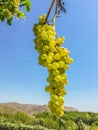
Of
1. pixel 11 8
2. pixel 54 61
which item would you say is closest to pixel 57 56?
pixel 54 61

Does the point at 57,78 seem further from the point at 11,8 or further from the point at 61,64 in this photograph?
the point at 11,8

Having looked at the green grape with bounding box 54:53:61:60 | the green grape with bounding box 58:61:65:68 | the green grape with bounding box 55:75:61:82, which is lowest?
the green grape with bounding box 55:75:61:82

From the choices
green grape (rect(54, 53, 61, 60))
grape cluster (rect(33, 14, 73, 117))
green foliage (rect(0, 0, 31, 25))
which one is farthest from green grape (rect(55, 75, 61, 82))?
green foliage (rect(0, 0, 31, 25))

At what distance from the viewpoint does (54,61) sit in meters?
2.12

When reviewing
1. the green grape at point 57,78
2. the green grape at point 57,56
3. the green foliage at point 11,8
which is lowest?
the green grape at point 57,78

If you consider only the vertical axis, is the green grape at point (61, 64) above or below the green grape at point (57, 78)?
above

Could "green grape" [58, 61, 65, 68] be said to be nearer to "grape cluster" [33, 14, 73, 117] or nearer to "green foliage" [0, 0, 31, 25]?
"grape cluster" [33, 14, 73, 117]

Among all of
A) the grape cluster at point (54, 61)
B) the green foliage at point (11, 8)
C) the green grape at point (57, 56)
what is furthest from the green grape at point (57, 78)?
the green foliage at point (11, 8)

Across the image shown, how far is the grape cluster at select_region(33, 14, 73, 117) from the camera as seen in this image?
2.03 meters

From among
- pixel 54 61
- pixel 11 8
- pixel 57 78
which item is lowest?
pixel 57 78

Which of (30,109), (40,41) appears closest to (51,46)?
(40,41)

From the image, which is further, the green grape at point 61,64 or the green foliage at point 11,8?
the green foliage at point 11,8

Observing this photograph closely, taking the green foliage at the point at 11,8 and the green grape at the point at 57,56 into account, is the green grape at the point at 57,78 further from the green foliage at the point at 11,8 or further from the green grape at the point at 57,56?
the green foliage at the point at 11,8

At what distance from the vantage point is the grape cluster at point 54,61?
2.03 meters
